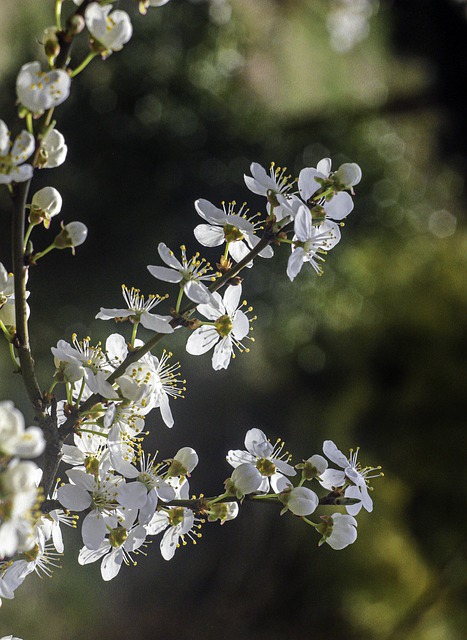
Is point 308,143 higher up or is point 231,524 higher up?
point 308,143

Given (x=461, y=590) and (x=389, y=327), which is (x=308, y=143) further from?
(x=461, y=590)

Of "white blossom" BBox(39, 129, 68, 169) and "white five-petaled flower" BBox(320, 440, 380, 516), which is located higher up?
"white blossom" BBox(39, 129, 68, 169)

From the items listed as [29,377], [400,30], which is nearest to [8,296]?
[29,377]

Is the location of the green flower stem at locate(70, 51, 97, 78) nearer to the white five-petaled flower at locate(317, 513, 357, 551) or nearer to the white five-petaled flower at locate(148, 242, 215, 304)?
the white five-petaled flower at locate(148, 242, 215, 304)

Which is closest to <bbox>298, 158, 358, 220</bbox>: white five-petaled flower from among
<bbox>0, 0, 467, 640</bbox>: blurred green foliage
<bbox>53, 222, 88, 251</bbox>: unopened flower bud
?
<bbox>53, 222, 88, 251</bbox>: unopened flower bud

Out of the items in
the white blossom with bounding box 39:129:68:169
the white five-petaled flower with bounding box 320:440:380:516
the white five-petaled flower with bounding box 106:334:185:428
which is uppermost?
the white blossom with bounding box 39:129:68:169

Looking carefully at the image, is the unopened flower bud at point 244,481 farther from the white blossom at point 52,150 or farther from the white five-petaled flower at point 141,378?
the white blossom at point 52,150

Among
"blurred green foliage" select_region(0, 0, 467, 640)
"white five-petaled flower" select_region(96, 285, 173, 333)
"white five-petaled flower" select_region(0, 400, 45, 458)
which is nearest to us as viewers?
"white five-petaled flower" select_region(0, 400, 45, 458)
